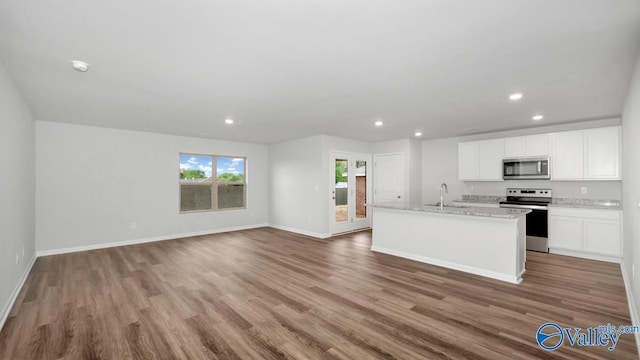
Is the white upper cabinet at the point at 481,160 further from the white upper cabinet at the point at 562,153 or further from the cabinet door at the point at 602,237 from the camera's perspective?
the cabinet door at the point at 602,237

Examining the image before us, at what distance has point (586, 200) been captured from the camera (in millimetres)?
5113

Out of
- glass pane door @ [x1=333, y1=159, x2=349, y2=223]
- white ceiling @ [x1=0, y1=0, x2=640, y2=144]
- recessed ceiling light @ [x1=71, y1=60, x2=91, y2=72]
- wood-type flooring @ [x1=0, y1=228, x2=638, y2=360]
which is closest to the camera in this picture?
white ceiling @ [x1=0, y1=0, x2=640, y2=144]

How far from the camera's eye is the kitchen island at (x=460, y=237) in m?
3.72

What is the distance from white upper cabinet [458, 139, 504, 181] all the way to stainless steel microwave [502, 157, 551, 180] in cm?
13

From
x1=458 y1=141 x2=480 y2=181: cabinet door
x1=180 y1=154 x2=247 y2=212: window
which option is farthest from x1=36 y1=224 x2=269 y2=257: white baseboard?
x1=458 y1=141 x2=480 y2=181: cabinet door

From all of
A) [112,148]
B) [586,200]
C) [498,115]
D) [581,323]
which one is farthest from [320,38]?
[586,200]

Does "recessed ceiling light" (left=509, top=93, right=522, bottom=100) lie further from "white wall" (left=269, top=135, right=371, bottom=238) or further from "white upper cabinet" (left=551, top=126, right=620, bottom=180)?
"white wall" (left=269, top=135, right=371, bottom=238)

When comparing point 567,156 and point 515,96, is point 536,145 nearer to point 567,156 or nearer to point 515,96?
point 567,156

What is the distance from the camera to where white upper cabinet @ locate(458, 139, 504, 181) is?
18.8ft

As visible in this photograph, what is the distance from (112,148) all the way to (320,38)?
540 centimetres

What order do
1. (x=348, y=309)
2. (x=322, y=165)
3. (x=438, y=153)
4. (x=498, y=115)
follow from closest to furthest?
1. (x=348, y=309)
2. (x=498, y=115)
3. (x=322, y=165)
4. (x=438, y=153)

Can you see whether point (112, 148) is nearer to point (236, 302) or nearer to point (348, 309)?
point (236, 302)

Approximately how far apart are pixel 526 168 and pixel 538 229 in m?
1.13

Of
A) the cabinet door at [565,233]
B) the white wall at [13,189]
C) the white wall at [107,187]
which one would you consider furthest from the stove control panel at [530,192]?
the white wall at [13,189]
